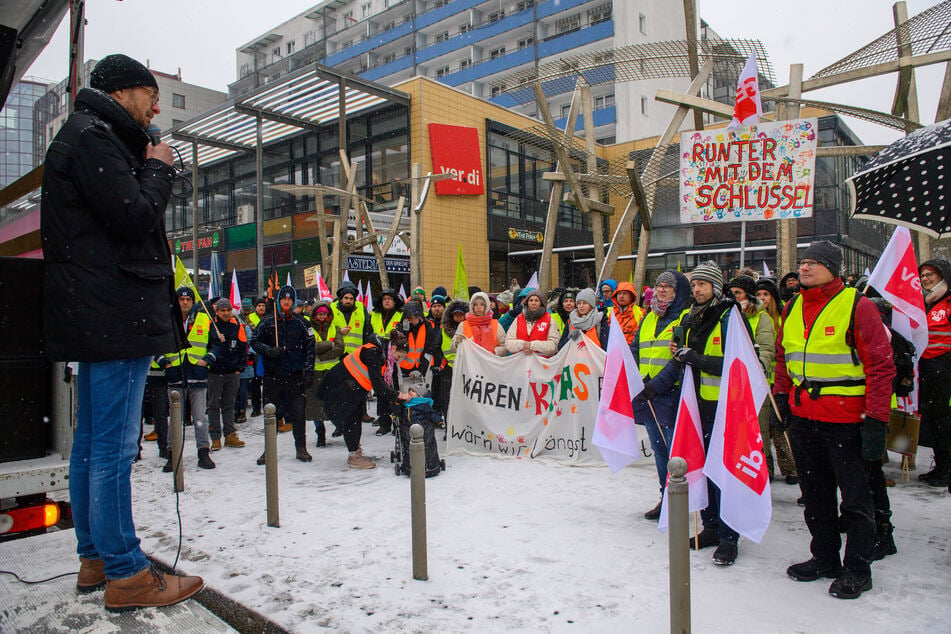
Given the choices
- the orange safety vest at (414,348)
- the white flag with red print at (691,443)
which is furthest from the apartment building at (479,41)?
the white flag with red print at (691,443)

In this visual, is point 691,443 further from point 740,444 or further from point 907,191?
point 907,191

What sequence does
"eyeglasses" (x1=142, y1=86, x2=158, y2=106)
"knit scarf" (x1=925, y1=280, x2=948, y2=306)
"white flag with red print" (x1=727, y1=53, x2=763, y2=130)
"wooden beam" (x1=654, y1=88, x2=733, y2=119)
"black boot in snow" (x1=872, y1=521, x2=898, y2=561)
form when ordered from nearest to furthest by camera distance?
"eyeglasses" (x1=142, y1=86, x2=158, y2=106) → "black boot in snow" (x1=872, y1=521, x2=898, y2=561) → "knit scarf" (x1=925, y1=280, x2=948, y2=306) → "white flag with red print" (x1=727, y1=53, x2=763, y2=130) → "wooden beam" (x1=654, y1=88, x2=733, y2=119)

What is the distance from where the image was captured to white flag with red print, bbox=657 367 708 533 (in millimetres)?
4340

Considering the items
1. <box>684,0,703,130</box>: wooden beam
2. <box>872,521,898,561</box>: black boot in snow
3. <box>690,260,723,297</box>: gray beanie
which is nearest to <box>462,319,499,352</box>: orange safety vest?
<box>690,260,723,297</box>: gray beanie

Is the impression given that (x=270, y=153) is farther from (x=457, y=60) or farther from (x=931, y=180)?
(x=931, y=180)

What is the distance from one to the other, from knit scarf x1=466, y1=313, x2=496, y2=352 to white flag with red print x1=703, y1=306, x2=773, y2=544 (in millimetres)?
4314

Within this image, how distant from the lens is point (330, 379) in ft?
23.7

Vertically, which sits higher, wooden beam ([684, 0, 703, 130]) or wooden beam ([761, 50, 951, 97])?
wooden beam ([684, 0, 703, 130])

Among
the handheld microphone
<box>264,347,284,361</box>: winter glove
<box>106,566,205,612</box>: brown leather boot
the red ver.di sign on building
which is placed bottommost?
<box>106,566,205,612</box>: brown leather boot

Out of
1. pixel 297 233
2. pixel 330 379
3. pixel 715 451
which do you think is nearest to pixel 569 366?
pixel 330 379

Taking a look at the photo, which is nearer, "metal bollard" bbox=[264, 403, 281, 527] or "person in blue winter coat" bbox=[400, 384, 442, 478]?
"metal bollard" bbox=[264, 403, 281, 527]

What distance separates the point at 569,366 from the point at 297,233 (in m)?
20.9

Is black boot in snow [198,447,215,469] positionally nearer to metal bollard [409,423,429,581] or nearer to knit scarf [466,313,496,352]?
knit scarf [466,313,496,352]

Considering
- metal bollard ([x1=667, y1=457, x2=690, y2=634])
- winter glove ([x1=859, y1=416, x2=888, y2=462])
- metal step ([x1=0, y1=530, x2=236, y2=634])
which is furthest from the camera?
winter glove ([x1=859, y1=416, x2=888, y2=462])
